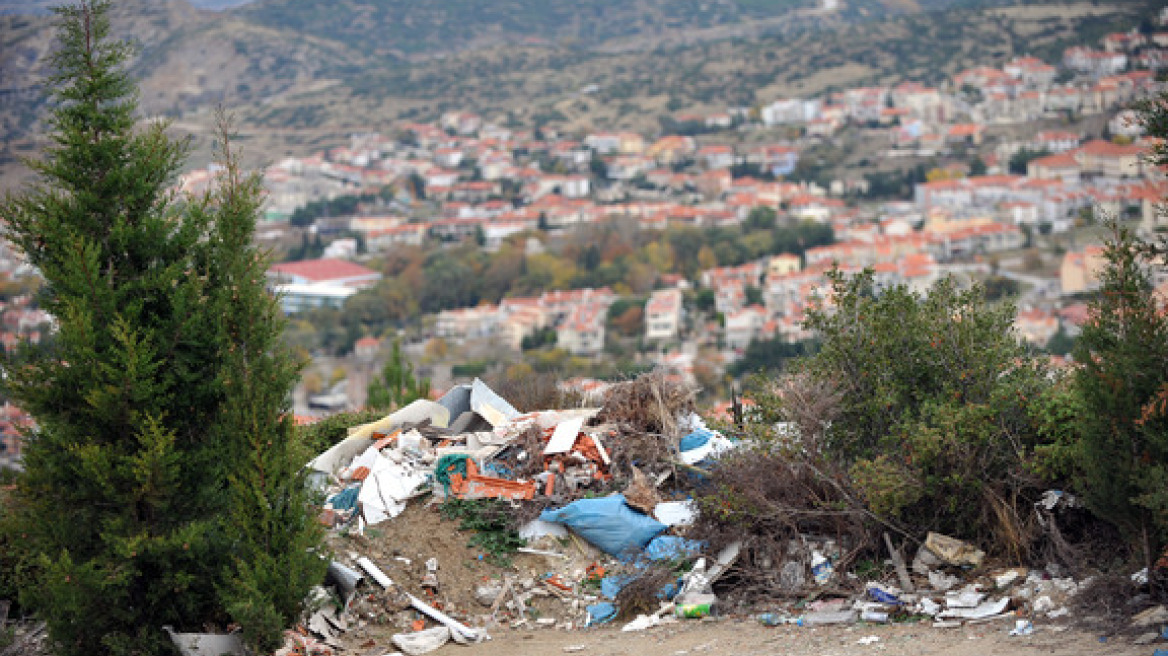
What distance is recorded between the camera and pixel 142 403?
19.3ft

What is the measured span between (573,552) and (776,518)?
1324 millimetres

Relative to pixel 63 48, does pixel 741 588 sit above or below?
below

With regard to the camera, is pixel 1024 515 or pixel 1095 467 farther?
pixel 1024 515

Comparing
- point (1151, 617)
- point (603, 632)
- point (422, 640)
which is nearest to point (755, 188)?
point (603, 632)

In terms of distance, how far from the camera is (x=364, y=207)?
7644 centimetres

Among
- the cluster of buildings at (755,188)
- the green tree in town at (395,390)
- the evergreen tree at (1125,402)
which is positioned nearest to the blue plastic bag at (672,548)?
the evergreen tree at (1125,402)

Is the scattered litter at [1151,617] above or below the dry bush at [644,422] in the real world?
below

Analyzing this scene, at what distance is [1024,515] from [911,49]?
95.0 meters

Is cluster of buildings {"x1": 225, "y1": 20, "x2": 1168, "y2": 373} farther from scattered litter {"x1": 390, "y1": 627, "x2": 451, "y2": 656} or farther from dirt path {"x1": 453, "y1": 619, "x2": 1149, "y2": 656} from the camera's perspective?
scattered litter {"x1": 390, "y1": 627, "x2": 451, "y2": 656}

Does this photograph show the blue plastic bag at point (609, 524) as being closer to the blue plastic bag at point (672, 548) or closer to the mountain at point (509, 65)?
the blue plastic bag at point (672, 548)

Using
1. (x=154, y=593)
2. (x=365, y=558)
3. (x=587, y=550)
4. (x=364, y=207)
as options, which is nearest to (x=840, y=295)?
(x=587, y=550)

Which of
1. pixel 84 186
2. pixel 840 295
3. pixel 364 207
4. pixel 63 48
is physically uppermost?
pixel 63 48

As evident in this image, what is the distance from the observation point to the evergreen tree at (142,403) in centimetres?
Result: 579

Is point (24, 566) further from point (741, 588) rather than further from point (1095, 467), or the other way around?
point (1095, 467)
